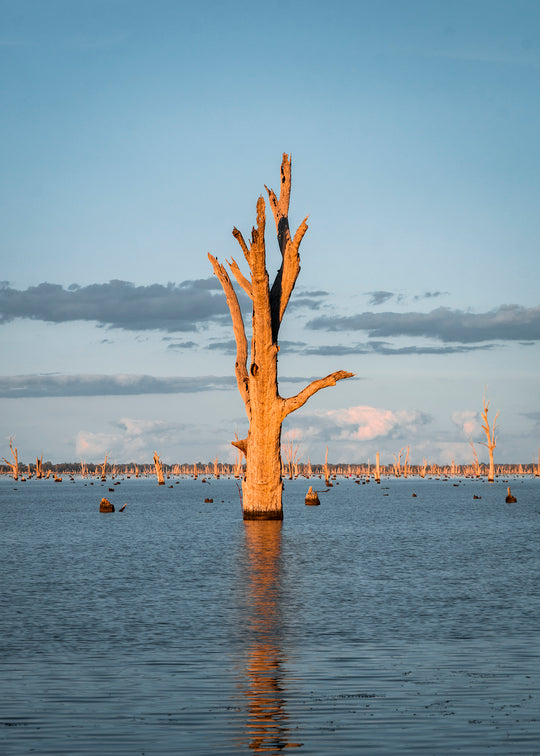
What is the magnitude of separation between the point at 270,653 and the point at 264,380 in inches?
1247

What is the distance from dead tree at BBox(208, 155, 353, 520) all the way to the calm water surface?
13644 millimetres

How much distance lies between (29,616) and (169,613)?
2.82 meters

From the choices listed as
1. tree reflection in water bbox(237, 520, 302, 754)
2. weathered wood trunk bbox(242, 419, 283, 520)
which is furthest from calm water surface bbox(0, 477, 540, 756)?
weathered wood trunk bbox(242, 419, 283, 520)

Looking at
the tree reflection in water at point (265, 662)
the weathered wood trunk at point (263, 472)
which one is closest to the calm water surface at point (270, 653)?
the tree reflection in water at point (265, 662)

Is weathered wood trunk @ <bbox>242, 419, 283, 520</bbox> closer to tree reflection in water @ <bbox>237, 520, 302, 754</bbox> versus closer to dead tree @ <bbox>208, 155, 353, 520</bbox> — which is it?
dead tree @ <bbox>208, 155, 353, 520</bbox>

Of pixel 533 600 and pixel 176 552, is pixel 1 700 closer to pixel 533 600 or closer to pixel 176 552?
pixel 533 600

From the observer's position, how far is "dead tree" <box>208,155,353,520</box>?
45.0 metres

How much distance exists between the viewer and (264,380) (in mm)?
45875

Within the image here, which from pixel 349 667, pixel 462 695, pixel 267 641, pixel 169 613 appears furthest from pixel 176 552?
pixel 462 695

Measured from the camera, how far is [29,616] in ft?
59.8

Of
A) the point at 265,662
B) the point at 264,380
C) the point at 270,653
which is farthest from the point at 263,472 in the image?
the point at 265,662

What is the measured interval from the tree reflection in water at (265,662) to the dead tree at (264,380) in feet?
54.6

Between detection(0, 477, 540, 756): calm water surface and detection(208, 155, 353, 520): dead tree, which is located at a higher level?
detection(208, 155, 353, 520): dead tree

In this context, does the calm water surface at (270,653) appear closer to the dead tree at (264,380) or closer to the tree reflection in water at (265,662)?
the tree reflection in water at (265,662)
